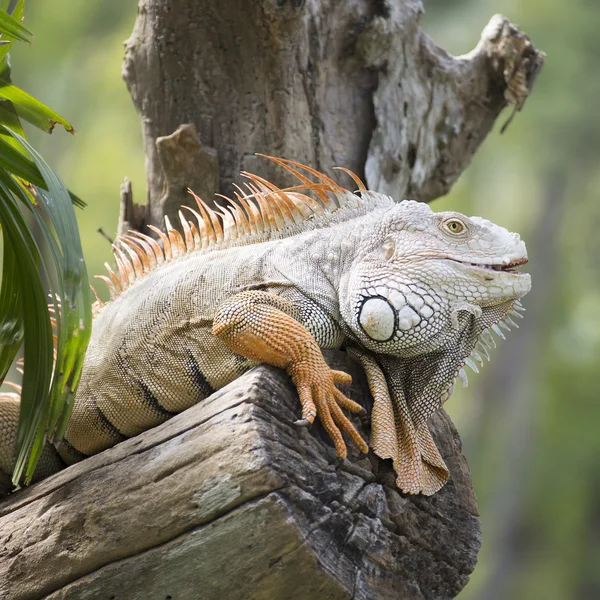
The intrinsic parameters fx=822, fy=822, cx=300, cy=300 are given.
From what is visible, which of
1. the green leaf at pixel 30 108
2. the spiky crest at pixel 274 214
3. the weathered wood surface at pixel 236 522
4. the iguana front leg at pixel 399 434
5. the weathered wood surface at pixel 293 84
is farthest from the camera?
the weathered wood surface at pixel 293 84

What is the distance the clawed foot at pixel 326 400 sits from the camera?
9.55ft

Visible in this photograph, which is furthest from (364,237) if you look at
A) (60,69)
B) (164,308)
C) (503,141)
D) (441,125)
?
(503,141)

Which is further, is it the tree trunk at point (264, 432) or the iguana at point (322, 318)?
the iguana at point (322, 318)

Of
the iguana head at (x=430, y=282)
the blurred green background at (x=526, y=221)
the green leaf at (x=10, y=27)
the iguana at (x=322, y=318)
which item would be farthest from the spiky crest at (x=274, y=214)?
the blurred green background at (x=526, y=221)

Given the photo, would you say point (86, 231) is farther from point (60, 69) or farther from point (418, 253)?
point (418, 253)

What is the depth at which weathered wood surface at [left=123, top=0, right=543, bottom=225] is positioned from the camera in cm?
432

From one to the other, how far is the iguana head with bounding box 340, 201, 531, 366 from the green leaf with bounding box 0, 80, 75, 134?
1418 mm

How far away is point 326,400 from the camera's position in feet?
9.71

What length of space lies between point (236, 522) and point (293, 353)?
2.11 feet

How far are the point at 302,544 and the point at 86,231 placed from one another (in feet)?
43.5

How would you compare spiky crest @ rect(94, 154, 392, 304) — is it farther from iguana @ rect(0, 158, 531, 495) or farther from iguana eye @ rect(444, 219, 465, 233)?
iguana eye @ rect(444, 219, 465, 233)

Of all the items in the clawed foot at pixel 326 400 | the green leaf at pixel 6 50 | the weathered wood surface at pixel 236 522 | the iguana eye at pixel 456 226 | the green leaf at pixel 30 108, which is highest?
the green leaf at pixel 6 50

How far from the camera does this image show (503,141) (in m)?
19.1

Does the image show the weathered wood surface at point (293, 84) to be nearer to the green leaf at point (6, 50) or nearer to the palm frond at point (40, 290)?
the green leaf at point (6, 50)
